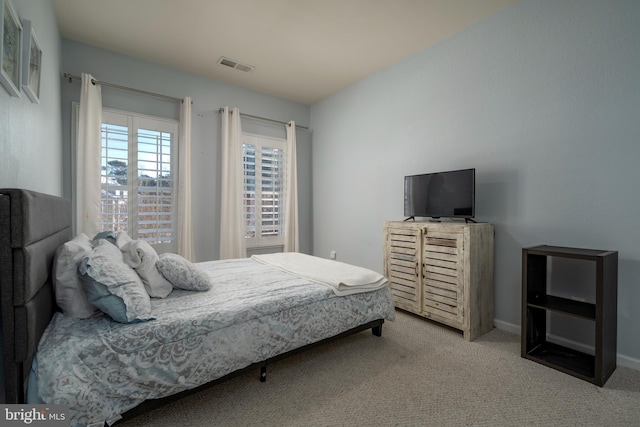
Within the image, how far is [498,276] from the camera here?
2695mm

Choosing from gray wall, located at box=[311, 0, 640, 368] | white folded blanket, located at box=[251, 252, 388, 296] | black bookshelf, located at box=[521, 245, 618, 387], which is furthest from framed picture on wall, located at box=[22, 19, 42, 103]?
black bookshelf, located at box=[521, 245, 618, 387]

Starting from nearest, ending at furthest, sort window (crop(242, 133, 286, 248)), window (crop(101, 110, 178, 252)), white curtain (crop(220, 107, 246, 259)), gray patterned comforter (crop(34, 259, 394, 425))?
gray patterned comforter (crop(34, 259, 394, 425)) → window (crop(101, 110, 178, 252)) → white curtain (crop(220, 107, 246, 259)) → window (crop(242, 133, 286, 248))

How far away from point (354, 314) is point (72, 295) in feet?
5.75

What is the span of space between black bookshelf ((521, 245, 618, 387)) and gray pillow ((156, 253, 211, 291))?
94.3 inches

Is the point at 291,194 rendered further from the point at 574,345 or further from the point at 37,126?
the point at 574,345

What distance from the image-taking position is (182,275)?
1.98m

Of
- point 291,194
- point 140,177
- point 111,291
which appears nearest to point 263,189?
point 291,194

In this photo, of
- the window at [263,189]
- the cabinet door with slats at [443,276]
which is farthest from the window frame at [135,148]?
the cabinet door with slats at [443,276]

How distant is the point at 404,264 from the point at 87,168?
3499 mm

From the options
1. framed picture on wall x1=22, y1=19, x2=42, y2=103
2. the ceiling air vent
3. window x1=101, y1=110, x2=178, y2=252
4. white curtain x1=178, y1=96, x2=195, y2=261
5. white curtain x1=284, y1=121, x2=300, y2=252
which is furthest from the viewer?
white curtain x1=284, y1=121, x2=300, y2=252

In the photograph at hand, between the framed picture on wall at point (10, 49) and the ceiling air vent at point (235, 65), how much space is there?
216cm

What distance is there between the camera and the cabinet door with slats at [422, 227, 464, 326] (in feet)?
8.18

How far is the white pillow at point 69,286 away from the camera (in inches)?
58.5

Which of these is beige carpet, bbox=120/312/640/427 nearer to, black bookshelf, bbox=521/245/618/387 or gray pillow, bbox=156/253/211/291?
black bookshelf, bbox=521/245/618/387
